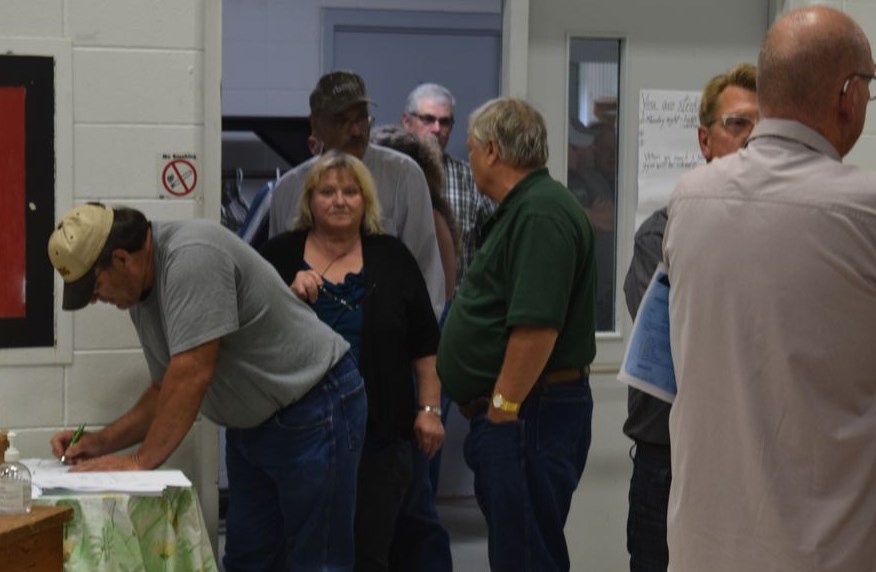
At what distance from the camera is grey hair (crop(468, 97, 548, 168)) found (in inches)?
128

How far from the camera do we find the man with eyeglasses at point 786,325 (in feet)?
5.98

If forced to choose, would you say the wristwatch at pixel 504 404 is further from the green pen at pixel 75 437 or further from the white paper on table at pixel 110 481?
the green pen at pixel 75 437

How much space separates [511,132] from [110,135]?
1.03m

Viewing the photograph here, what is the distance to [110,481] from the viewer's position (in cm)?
290

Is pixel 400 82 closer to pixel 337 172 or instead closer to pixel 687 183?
pixel 337 172

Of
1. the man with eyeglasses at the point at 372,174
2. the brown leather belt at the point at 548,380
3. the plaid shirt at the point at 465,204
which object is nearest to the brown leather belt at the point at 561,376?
the brown leather belt at the point at 548,380

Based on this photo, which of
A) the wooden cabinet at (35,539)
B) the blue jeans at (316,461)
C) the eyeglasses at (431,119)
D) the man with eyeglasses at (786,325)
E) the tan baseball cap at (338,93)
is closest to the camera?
the man with eyeglasses at (786,325)

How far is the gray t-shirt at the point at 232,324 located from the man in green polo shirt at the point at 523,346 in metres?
0.35

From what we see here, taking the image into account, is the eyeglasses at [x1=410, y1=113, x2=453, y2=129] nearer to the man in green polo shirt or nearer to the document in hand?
the man in green polo shirt

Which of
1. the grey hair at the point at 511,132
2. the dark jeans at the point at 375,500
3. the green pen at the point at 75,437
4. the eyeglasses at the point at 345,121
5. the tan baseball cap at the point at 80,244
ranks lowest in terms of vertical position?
the dark jeans at the point at 375,500

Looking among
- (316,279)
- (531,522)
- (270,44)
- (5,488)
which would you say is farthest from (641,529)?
(270,44)

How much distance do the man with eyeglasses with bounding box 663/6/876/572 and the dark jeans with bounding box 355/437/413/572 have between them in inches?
67.0

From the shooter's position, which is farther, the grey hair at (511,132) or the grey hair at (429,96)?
the grey hair at (429,96)

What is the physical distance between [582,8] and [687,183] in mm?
2123
